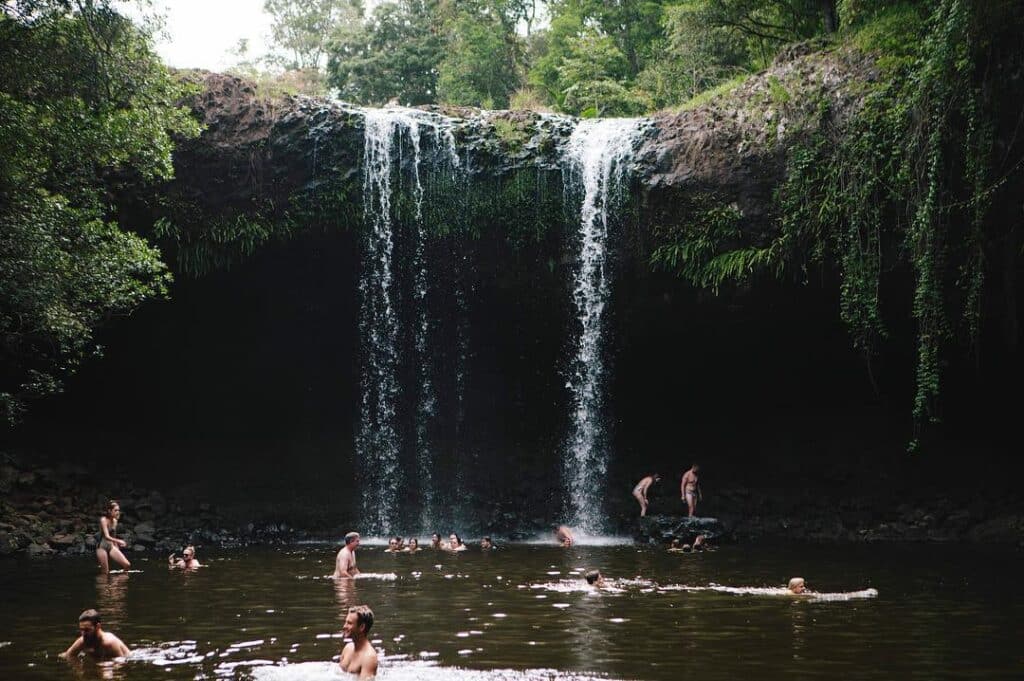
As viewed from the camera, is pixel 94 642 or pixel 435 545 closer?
pixel 94 642

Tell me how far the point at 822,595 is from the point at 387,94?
101 ft

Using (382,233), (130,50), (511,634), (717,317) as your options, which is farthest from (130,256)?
(717,317)

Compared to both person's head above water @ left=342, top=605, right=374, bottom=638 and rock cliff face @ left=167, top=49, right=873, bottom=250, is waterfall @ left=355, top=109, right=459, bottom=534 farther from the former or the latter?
person's head above water @ left=342, top=605, right=374, bottom=638

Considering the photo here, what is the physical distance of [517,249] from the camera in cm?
2200

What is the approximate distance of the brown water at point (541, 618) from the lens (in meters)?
8.13

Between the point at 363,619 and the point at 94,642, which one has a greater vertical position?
the point at 363,619

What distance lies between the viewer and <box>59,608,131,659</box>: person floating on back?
841 centimetres

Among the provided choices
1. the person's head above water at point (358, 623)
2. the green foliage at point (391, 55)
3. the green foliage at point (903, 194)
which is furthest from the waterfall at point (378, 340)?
the green foliage at point (391, 55)

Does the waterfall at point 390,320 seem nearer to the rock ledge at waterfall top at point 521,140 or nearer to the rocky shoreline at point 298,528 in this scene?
the rock ledge at waterfall top at point 521,140

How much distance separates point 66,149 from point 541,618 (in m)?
10.6

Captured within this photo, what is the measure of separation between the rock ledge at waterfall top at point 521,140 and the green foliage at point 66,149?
11.5 feet

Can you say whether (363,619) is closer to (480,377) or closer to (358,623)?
(358,623)

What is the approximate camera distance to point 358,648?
25.5 ft

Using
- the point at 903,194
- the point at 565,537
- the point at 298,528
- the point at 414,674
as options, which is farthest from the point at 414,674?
the point at 298,528
